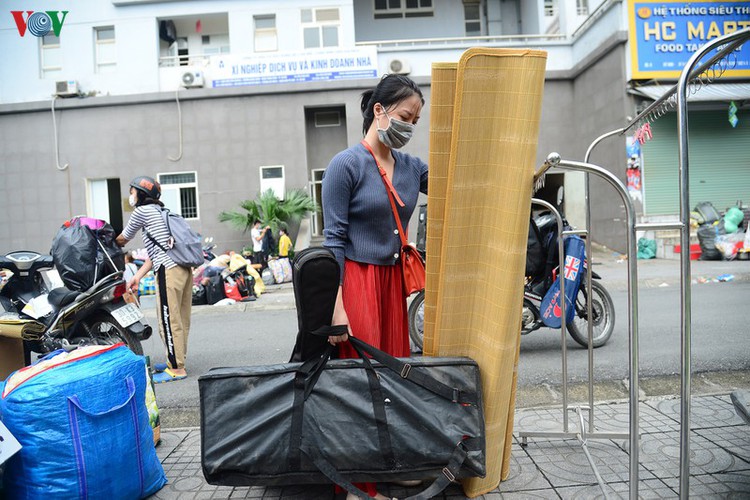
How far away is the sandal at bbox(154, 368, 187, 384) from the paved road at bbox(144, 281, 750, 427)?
12cm

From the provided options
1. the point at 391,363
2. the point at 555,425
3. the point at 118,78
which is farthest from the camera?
the point at 118,78

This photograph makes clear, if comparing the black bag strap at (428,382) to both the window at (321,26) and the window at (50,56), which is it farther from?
the window at (50,56)

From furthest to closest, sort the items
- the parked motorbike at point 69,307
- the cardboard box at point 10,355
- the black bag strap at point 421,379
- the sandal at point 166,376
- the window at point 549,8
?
the window at point 549,8 → the sandal at point 166,376 → the parked motorbike at point 69,307 → the cardboard box at point 10,355 → the black bag strap at point 421,379

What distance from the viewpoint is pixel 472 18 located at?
2005cm

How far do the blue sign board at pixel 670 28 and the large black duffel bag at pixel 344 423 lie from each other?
13897mm

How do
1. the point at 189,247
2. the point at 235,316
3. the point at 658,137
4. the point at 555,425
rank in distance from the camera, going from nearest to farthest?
the point at 555,425 < the point at 189,247 < the point at 235,316 < the point at 658,137

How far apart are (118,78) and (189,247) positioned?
14.0 m

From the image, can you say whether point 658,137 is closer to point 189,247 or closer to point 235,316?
point 235,316

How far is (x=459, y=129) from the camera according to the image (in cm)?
201

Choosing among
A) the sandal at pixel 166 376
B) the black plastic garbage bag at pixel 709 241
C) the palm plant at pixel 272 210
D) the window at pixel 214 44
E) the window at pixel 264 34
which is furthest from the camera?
the window at pixel 214 44

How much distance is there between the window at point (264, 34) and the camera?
16859 mm

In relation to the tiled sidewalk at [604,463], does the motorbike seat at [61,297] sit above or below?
above

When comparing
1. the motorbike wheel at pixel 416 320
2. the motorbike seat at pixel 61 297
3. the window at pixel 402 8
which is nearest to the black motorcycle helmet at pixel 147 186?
the motorbike seat at pixel 61 297

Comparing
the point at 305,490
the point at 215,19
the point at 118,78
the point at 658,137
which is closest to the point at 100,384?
the point at 305,490
